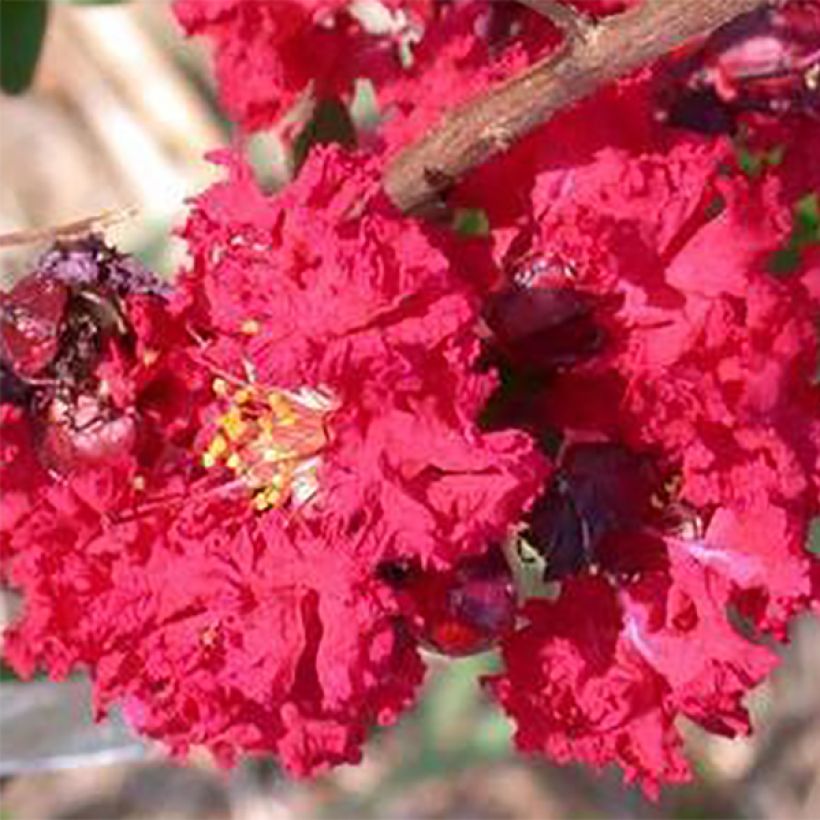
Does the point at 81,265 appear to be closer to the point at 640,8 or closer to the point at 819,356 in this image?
the point at 640,8

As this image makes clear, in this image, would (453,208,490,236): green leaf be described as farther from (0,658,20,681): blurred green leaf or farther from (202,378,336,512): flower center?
(0,658,20,681): blurred green leaf

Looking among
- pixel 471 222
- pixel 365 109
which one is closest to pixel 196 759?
pixel 365 109

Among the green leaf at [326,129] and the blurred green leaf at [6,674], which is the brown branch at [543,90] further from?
the blurred green leaf at [6,674]

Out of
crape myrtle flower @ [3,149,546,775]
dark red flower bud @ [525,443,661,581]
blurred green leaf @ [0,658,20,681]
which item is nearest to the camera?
crape myrtle flower @ [3,149,546,775]

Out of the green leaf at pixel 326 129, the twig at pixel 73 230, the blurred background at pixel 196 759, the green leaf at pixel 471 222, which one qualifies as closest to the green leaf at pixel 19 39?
the blurred background at pixel 196 759

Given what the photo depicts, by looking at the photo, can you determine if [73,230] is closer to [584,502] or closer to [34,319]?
[34,319]

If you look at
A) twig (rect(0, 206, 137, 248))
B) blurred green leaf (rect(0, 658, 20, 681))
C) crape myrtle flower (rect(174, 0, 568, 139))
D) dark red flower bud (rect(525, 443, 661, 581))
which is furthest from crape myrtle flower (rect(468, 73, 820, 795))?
blurred green leaf (rect(0, 658, 20, 681))

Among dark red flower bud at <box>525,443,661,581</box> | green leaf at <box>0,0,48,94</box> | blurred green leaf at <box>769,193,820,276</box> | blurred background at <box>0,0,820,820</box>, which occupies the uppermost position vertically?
green leaf at <box>0,0,48,94</box>
